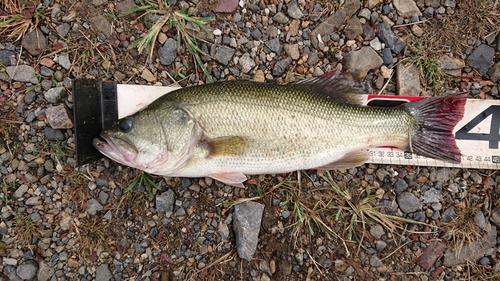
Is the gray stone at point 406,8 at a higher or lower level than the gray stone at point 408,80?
higher

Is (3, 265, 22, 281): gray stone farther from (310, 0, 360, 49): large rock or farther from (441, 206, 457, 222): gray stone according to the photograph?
(441, 206, 457, 222): gray stone

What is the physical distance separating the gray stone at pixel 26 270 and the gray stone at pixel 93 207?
2.72 feet

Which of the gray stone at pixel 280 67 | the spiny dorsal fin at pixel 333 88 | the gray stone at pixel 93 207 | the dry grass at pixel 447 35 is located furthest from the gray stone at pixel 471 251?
the gray stone at pixel 93 207

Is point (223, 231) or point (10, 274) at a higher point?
point (223, 231)

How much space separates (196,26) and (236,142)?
4.98 ft

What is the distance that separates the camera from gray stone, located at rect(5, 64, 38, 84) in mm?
3809

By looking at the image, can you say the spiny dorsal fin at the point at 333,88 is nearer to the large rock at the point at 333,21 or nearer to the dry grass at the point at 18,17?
the large rock at the point at 333,21

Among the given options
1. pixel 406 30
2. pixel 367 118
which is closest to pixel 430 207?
pixel 367 118

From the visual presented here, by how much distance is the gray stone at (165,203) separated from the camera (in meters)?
3.84

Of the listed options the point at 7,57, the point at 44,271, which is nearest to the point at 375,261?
the point at 44,271

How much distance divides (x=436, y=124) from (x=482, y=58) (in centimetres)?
119

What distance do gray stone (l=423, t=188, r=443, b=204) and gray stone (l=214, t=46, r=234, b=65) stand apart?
2.71 metres

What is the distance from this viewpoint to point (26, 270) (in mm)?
3752

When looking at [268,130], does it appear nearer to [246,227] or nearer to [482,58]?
[246,227]
